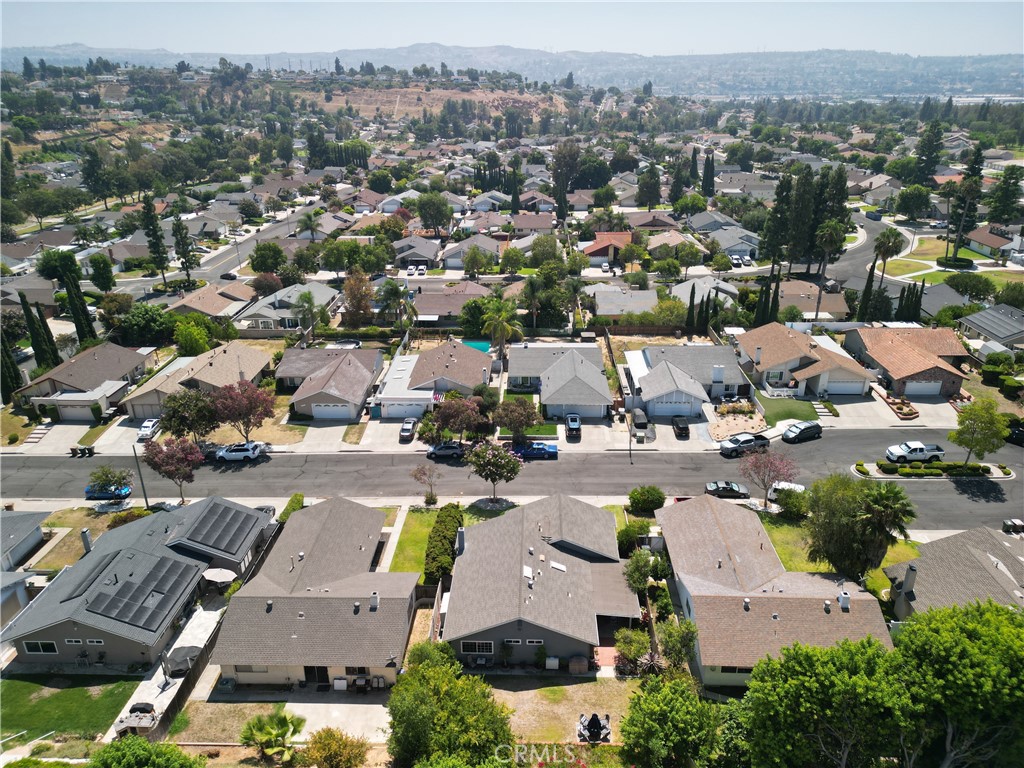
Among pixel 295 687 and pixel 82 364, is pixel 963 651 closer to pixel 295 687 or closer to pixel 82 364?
pixel 295 687

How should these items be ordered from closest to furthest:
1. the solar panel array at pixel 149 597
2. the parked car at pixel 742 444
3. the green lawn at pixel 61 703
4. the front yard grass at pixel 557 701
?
the front yard grass at pixel 557 701 < the green lawn at pixel 61 703 < the solar panel array at pixel 149 597 < the parked car at pixel 742 444

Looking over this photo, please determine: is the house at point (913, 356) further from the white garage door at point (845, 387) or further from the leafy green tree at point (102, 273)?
the leafy green tree at point (102, 273)

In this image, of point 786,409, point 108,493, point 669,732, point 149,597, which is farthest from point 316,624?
point 786,409

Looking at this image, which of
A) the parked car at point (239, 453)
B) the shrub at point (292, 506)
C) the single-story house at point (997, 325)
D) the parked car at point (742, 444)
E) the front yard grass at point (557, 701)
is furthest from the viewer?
the single-story house at point (997, 325)

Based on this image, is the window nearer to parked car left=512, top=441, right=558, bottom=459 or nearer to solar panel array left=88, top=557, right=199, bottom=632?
solar panel array left=88, top=557, right=199, bottom=632

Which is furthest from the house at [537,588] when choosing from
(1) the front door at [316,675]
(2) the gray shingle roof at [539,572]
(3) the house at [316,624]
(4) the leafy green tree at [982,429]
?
(4) the leafy green tree at [982,429]

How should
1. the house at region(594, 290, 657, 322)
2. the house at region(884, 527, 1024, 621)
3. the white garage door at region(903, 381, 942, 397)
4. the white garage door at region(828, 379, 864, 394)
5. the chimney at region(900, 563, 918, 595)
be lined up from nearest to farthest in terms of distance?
the house at region(884, 527, 1024, 621), the chimney at region(900, 563, 918, 595), the white garage door at region(903, 381, 942, 397), the white garage door at region(828, 379, 864, 394), the house at region(594, 290, 657, 322)

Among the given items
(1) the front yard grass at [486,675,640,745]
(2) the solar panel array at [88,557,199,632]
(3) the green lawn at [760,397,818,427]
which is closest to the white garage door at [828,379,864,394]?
(3) the green lawn at [760,397,818,427]
